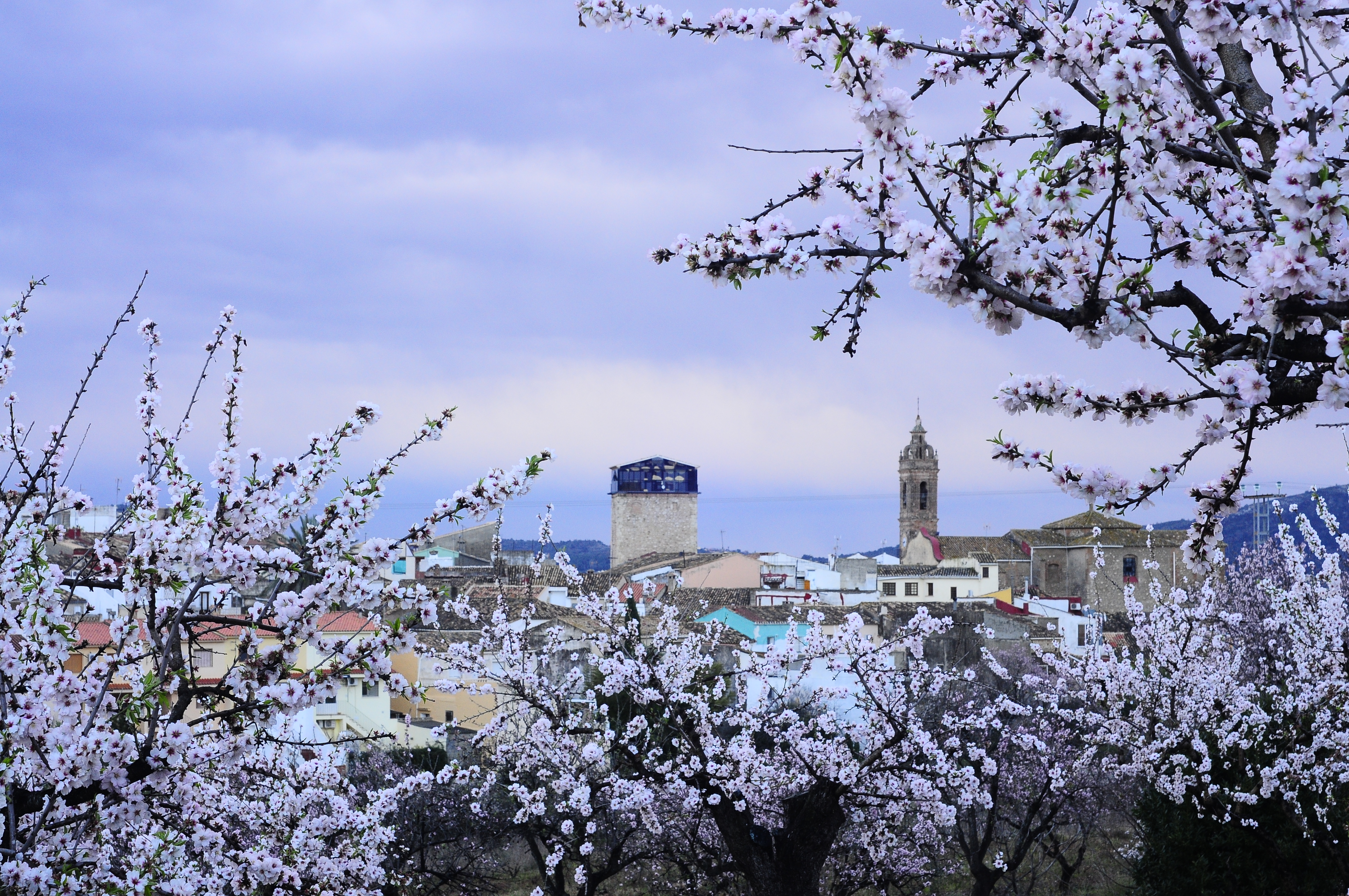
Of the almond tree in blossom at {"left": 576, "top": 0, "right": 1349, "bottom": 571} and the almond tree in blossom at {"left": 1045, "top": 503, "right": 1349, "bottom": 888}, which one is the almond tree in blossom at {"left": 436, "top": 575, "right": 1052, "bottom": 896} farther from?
the almond tree in blossom at {"left": 576, "top": 0, "right": 1349, "bottom": 571}

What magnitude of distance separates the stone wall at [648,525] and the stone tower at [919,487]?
17.8m

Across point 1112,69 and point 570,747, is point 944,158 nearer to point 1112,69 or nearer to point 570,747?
point 1112,69

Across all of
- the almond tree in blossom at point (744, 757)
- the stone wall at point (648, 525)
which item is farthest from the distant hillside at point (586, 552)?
the almond tree in blossom at point (744, 757)

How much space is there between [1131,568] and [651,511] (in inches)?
1089

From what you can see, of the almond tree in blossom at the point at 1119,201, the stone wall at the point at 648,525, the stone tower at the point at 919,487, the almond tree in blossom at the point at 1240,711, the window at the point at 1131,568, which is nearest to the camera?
the almond tree in blossom at the point at 1119,201

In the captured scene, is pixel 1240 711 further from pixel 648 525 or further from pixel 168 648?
pixel 648 525

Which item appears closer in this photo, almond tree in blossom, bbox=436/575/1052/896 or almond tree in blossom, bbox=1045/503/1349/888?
almond tree in blossom, bbox=1045/503/1349/888

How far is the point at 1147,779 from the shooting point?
1196 centimetres

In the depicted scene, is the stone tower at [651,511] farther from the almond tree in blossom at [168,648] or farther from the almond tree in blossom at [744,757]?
the almond tree in blossom at [168,648]

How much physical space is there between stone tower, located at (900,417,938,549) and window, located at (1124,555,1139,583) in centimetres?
2234

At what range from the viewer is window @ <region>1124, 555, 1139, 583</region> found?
56.8 metres

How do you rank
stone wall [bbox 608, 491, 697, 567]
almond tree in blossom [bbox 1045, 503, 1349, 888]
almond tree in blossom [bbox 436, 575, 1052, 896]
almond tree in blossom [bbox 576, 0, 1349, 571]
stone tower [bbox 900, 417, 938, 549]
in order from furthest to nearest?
stone tower [bbox 900, 417, 938, 549] < stone wall [bbox 608, 491, 697, 567] < almond tree in blossom [bbox 436, 575, 1052, 896] < almond tree in blossom [bbox 1045, 503, 1349, 888] < almond tree in blossom [bbox 576, 0, 1349, 571]

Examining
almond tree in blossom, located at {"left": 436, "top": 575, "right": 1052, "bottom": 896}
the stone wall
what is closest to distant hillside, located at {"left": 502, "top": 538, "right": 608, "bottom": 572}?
the stone wall

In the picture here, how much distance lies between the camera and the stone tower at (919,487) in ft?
262
